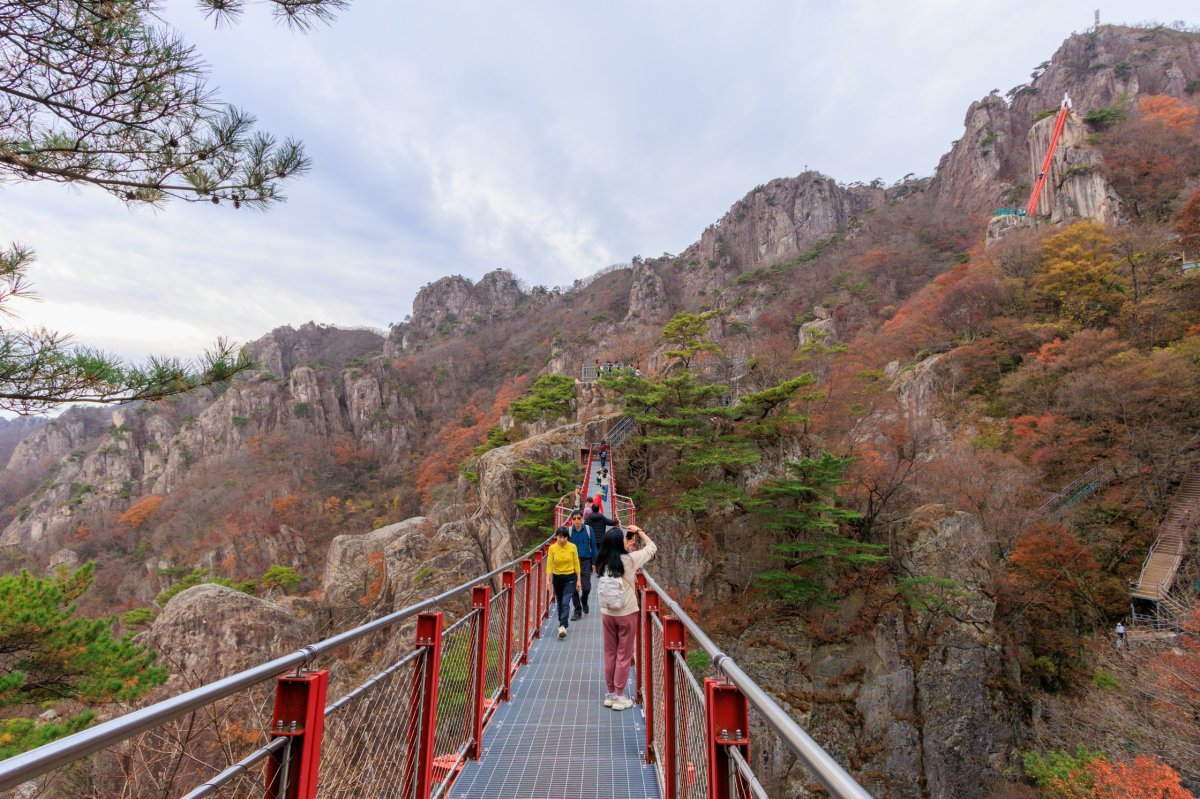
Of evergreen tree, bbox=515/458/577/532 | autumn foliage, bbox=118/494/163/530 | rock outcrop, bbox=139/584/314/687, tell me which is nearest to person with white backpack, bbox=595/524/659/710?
evergreen tree, bbox=515/458/577/532

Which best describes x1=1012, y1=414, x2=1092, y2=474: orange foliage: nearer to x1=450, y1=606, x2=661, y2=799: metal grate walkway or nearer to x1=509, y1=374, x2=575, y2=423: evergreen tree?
x1=509, y1=374, x2=575, y2=423: evergreen tree

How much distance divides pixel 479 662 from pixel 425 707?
3.65ft

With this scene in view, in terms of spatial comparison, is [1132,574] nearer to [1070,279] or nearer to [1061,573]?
[1061,573]

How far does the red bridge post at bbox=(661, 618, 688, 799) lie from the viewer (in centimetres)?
306

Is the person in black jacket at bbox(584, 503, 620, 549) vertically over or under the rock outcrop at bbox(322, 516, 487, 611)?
over

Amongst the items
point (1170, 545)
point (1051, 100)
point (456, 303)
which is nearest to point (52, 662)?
point (1170, 545)

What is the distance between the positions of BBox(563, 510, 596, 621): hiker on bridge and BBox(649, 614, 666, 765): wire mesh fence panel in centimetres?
325

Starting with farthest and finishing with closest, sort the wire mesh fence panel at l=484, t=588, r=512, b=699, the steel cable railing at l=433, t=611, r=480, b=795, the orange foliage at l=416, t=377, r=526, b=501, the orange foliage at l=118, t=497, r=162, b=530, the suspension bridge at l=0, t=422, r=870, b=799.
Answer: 1. the orange foliage at l=118, t=497, r=162, b=530
2. the orange foliage at l=416, t=377, r=526, b=501
3. the wire mesh fence panel at l=484, t=588, r=512, b=699
4. the steel cable railing at l=433, t=611, r=480, b=795
5. the suspension bridge at l=0, t=422, r=870, b=799

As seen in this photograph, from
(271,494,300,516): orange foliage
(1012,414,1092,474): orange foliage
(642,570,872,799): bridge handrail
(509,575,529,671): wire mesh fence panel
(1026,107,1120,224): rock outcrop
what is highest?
(1026,107,1120,224): rock outcrop

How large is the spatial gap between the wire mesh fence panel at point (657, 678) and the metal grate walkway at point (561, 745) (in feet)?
0.60

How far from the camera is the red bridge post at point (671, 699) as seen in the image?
120 inches

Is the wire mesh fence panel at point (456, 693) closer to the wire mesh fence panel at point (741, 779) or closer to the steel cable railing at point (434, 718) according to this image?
the steel cable railing at point (434, 718)

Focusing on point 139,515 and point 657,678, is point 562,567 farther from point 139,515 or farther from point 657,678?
point 139,515

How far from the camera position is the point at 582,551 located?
775 cm
